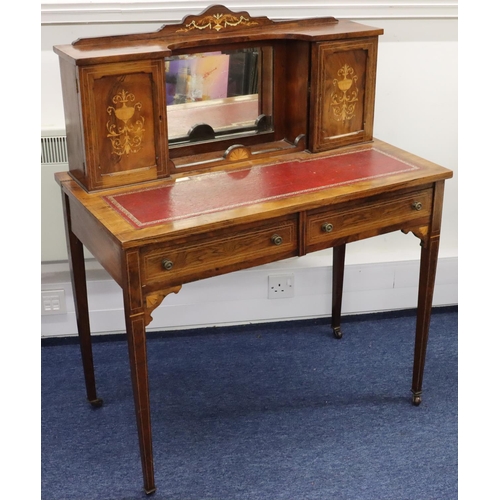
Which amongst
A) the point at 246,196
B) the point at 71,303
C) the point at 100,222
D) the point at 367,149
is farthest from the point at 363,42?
the point at 71,303

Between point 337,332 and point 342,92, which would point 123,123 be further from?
point 337,332

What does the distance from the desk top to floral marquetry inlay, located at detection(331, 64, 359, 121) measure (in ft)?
0.42

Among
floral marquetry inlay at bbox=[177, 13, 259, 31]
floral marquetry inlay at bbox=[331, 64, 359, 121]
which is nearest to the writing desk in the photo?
floral marquetry inlay at bbox=[331, 64, 359, 121]

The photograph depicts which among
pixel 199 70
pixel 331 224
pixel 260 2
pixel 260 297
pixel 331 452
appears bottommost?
pixel 331 452

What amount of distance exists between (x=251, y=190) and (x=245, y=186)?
4 cm

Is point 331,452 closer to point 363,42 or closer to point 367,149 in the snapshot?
point 367,149

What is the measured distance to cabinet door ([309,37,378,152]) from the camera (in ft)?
7.68

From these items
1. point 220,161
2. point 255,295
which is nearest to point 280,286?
point 255,295

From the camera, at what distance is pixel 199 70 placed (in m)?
2.27

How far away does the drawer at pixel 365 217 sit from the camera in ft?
7.03

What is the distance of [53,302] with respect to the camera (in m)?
2.88

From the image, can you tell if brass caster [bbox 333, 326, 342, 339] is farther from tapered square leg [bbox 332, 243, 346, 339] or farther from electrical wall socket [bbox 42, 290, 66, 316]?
electrical wall socket [bbox 42, 290, 66, 316]

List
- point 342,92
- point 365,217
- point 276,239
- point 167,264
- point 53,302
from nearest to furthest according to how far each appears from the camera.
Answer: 1. point 167,264
2. point 276,239
3. point 365,217
4. point 342,92
5. point 53,302

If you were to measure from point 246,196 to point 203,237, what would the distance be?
21 cm
